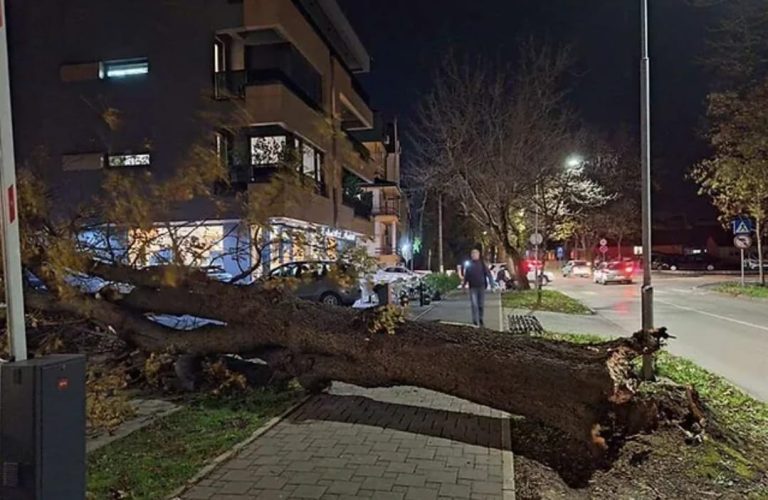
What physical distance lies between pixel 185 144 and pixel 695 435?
2268 centimetres

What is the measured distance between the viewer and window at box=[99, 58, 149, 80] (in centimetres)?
2589

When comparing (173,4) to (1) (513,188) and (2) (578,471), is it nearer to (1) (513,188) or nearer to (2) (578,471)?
(1) (513,188)

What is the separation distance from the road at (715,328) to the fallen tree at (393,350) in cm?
355

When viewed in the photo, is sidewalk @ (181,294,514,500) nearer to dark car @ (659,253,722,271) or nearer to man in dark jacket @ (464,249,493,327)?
man in dark jacket @ (464,249,493,327)

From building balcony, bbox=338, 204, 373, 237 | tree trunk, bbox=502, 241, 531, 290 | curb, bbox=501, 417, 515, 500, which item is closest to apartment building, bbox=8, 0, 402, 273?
building balcony, bbox=338, 204, 373, 237

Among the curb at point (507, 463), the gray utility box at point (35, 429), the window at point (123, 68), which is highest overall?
the window at point (123, 68)

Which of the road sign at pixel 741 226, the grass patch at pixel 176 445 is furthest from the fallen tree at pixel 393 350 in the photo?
the road sign at pixel 741 226

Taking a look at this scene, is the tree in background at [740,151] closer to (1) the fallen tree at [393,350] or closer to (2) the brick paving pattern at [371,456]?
(1) the fallen tree at [393,350]

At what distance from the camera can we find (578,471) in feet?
18.1

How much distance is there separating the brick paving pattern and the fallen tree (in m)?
0.45

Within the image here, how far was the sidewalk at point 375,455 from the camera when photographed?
190 inches

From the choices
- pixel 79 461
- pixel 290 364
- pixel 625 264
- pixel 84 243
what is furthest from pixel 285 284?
pixel 625 264

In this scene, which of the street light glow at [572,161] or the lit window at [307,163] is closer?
the lit window at [307,163]

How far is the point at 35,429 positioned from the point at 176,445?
325 cm
